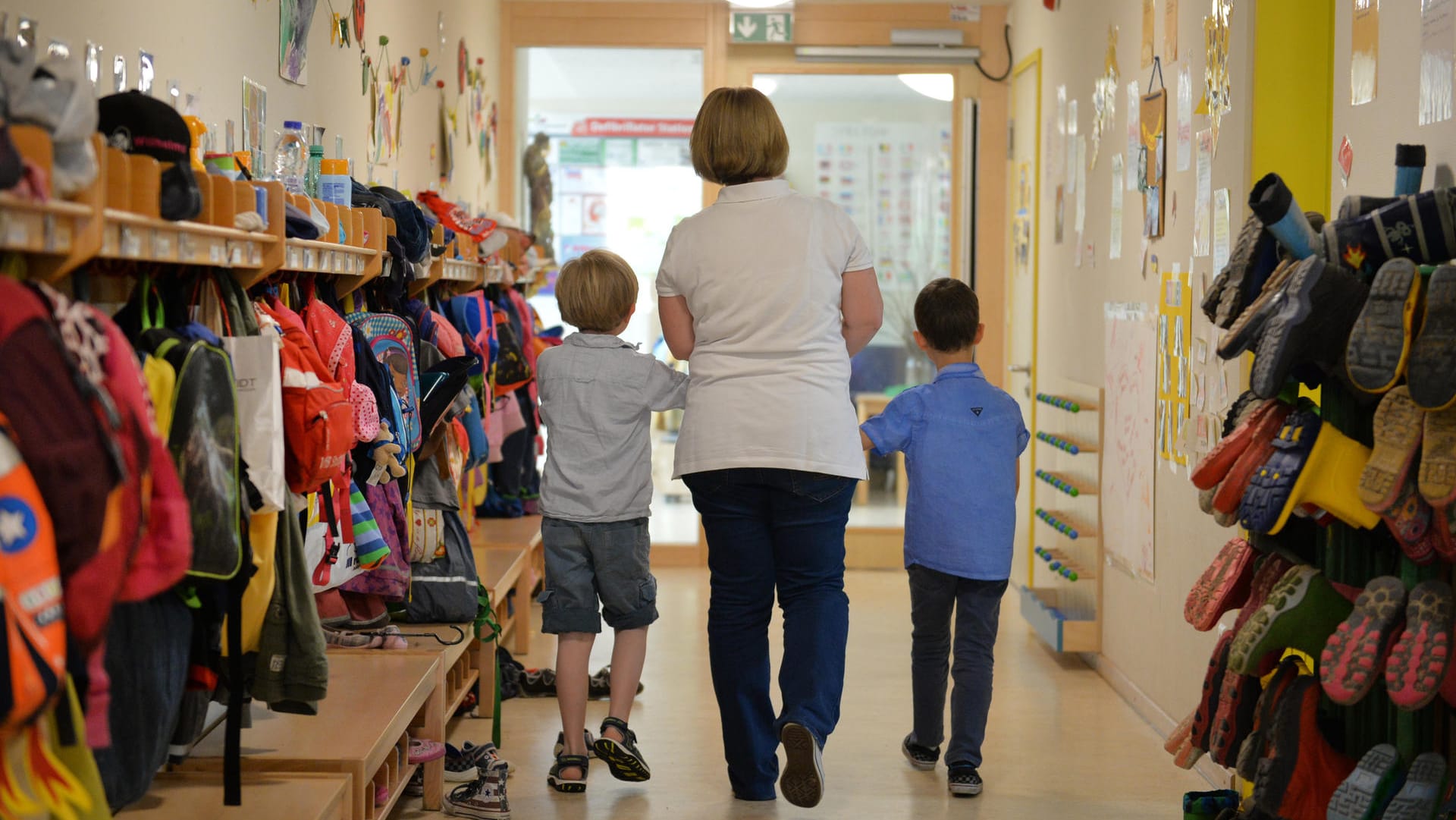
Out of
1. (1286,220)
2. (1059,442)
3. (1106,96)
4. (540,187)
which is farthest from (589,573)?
(540,187)

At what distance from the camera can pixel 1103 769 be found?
11.4 feet

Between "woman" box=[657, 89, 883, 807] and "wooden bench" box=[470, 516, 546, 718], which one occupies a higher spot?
"woman" box=[657, 89, 883, 807]

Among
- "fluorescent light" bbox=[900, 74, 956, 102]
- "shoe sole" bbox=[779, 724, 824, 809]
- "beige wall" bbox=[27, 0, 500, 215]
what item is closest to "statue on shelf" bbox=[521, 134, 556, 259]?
"beige wall" bbox=[27, 0, 500, 215]

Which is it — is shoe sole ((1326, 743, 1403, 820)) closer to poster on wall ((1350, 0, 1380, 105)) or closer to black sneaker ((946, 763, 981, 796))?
poster on wall ((1350, 0, 1380, 105))

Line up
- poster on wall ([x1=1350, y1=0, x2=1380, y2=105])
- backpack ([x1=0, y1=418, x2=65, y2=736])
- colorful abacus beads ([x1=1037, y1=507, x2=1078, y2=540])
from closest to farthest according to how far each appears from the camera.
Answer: backpack ([x1=0, y1=418, x2=65, y2=736]), poster on wall ([x1=1350, y1=0, x2=1380, y2=105]), colorful abacus beads ([x1=1037, y1=507, x2=1078, y2=540])

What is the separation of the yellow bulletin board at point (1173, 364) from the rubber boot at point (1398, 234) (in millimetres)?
1573

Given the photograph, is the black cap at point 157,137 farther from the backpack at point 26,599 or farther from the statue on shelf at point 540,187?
the statue on shelf at point 540,187

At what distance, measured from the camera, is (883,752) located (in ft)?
11.8

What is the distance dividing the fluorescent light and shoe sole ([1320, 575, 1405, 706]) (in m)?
4.99

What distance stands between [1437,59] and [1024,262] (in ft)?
12.7

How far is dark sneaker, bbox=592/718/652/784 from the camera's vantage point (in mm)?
3143

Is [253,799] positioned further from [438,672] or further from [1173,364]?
[1173,364]

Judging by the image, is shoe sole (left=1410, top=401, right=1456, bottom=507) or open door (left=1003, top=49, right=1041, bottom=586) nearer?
shoe sole (left=1410, top=401, right=1456, bottom=507)

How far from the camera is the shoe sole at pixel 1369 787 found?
1.96 m
